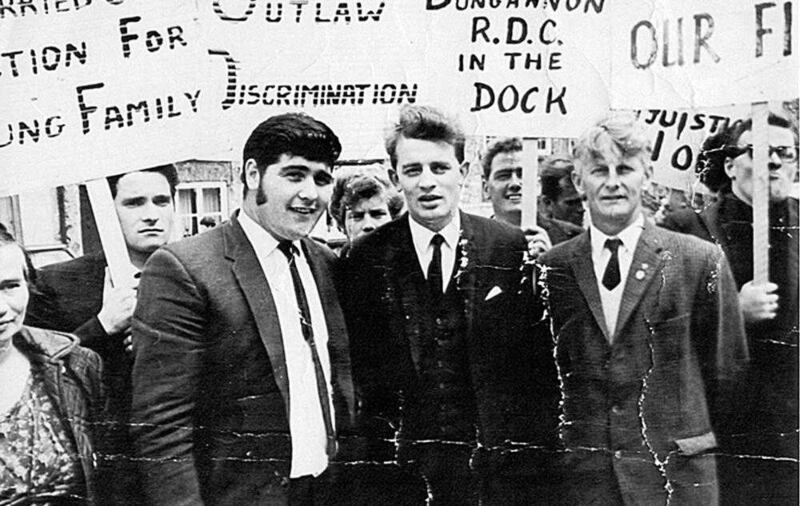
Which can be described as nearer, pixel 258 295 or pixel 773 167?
pixel 258 295

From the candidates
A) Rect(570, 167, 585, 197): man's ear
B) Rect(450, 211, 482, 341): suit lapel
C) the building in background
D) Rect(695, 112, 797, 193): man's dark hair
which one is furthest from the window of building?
Rect(695, 112, 797, 193): man's dark hair

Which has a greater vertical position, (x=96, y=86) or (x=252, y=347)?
(x=96, y=86)

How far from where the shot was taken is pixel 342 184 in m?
3.76

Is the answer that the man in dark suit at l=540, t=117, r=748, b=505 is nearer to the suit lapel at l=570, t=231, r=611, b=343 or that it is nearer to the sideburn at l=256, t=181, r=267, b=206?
the suit lapel at l=570, t=231, r=611, b=343

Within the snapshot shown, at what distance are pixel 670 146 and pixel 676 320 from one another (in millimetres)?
644

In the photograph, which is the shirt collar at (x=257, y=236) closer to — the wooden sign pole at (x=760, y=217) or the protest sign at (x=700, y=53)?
the protest sign at (x=700, y=53)

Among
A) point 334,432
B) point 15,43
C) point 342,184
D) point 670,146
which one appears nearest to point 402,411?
point 334,432

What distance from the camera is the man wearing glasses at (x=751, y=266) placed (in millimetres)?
3809

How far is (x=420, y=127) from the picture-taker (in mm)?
3758

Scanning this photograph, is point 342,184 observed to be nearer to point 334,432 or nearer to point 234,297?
point 234,297

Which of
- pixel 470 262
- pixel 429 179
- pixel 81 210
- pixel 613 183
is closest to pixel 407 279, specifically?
pixel 470 262

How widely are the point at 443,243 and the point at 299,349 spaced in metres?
0.66

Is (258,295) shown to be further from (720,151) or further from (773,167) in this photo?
(773,167)

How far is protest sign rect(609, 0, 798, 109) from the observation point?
12.4ft
